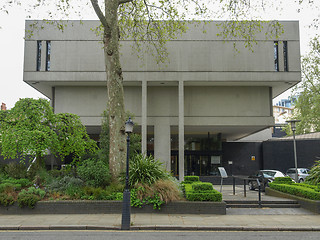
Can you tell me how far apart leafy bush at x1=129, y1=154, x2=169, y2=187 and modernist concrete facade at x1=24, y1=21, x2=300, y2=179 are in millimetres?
10877

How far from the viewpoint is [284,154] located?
33531 mm

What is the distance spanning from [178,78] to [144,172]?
1298 cm

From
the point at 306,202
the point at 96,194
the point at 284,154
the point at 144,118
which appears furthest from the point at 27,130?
the point at 284,154

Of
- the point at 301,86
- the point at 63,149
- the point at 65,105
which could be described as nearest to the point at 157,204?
the point at 63,149

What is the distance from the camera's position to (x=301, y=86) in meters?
38.6

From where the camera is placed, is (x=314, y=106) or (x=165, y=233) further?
(x=314, y=106)

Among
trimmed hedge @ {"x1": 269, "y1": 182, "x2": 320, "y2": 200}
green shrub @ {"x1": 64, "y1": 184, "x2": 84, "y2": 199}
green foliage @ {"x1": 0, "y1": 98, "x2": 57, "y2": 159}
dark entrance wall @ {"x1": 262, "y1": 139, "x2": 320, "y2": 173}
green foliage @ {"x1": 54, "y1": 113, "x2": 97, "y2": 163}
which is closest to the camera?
green shrub @ {"x1": 64, "y1": 184, "x2": 84, "y2": 199}

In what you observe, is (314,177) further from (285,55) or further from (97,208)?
(285,55)

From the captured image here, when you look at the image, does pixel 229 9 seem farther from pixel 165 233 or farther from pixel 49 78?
pixel 49 78

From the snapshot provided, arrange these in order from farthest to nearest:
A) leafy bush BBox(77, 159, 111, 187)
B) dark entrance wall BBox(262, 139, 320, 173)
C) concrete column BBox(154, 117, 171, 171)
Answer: dark entrance wall BBox(262, 139, 320, 173) → concrete column BBox(154, 117, 171, 171) → leafy bush BBox(77, 159, 111, 187)

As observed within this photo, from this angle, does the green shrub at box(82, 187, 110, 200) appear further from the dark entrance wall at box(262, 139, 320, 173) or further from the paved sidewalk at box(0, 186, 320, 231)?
the dark entrance wall at box(262, 139, 320, 173)

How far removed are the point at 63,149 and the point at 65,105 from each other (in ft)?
32.7

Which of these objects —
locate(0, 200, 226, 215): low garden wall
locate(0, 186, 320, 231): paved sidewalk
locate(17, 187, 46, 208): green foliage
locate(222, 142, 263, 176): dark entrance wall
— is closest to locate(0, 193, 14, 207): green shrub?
locate(0, 200, 226, 215): low garden wall

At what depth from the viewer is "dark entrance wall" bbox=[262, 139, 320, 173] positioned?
104ft
